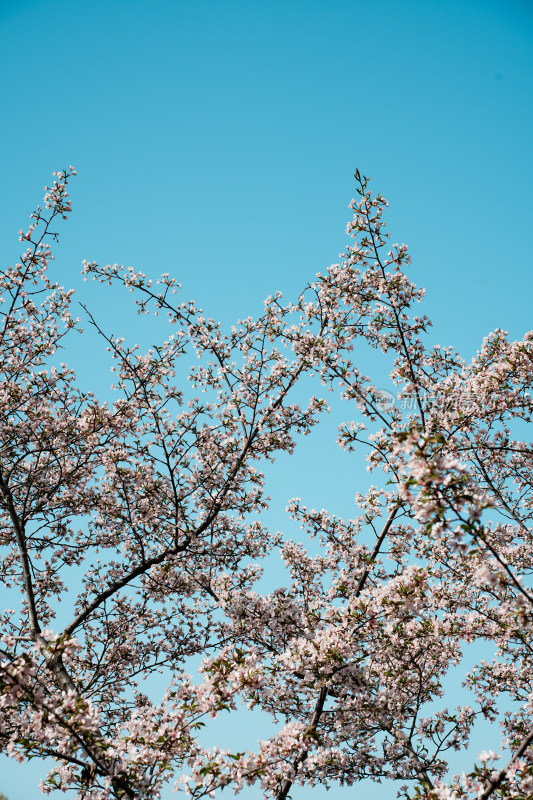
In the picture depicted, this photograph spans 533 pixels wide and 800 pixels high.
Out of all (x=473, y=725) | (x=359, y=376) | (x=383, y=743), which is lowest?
(x=383, y=743)

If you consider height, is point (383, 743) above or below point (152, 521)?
below

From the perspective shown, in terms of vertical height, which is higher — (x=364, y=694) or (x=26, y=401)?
(x=26, y=401)

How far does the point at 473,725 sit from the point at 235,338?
8.68 meters

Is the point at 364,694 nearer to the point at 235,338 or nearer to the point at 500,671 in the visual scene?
the point at 500,671

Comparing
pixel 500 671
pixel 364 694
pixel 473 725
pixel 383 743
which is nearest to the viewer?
pixel 364 694

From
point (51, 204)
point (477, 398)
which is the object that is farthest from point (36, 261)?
point (477, 398)

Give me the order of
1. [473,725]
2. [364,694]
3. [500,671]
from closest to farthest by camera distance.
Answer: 1. [364,694]
2. [473,725]
3. [500,671]

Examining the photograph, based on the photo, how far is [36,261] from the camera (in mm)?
9930

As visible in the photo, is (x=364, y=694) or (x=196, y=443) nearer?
(x=364, y=694)

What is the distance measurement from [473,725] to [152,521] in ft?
23.9

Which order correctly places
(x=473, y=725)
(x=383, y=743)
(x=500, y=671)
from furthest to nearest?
1. (x=500, y=671)
2. (x=473, y=725)
3. (x=383, y=743)

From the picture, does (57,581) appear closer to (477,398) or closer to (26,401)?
(26,401)

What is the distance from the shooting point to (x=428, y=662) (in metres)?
9.60

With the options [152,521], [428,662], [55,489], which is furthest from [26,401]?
[428,662]
